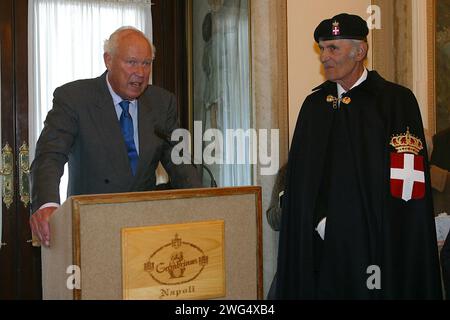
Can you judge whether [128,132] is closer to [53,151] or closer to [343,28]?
[53,151]

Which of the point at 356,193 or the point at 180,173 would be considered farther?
the point at 356,193

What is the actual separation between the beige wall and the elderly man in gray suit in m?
1.34

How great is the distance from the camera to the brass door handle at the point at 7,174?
12.7 ft

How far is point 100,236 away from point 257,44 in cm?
221

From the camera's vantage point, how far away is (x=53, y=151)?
7.25 ft

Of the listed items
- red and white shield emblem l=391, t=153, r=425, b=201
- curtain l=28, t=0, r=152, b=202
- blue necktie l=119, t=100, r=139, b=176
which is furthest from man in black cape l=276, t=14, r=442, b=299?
curtain l=28, t=0, r=152, b=202

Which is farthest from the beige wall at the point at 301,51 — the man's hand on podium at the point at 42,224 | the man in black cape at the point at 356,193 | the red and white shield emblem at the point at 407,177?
the man's hand on podium at the point at 42,224

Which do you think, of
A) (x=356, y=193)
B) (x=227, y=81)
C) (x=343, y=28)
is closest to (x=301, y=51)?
(x=227, y=81)

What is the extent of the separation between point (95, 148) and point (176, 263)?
73cm

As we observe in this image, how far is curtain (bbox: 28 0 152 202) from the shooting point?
12.7 ft

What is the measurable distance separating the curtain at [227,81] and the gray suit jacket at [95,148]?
1.38 meters

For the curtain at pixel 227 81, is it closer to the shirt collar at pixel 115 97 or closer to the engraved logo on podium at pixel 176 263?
the shirt collar at pixel 115 97

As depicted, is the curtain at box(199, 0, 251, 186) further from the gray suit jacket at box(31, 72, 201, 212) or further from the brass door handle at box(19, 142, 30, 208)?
the gray suit jacket at box(31, 72, 201, 212)
